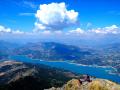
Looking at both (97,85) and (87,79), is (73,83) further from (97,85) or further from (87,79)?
(97,85)

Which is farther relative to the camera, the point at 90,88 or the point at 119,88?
the point at 90,88

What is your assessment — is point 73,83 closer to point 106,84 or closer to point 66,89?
point 66,89

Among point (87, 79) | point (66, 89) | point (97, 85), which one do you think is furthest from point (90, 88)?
A: point (66, 89)

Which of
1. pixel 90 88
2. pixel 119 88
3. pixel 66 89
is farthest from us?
pixel 66 89

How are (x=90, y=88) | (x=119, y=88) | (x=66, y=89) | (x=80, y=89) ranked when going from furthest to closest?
(x=66, y=89)
(x=80, y=89)
(x=90, y=88)
(x=119, y=88)

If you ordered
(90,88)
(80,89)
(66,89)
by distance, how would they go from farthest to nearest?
(66,89)
(80,89)
(90,88)

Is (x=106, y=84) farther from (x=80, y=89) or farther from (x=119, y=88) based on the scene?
(x=80, y=89)

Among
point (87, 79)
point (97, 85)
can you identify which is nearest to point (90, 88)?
point (97, 85)

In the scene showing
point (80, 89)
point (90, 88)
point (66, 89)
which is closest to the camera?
point (90, 88)
